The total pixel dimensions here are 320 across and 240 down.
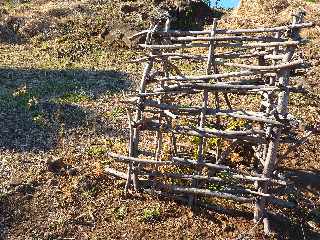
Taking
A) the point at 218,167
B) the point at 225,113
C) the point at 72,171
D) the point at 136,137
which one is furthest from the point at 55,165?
the point at 225,113

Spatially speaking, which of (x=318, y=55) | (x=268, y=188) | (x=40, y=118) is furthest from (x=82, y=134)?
(x=318, y=55)

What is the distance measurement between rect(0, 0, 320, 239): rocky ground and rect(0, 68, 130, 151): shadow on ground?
0.03 meters

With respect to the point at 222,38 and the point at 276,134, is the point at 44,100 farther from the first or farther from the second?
the point at 276,134

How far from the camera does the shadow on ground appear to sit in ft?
37.1

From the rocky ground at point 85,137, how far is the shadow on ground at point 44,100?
0.03 meters

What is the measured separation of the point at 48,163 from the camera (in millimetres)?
9969

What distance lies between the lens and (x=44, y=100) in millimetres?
13172

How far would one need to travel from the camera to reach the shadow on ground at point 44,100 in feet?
37.1

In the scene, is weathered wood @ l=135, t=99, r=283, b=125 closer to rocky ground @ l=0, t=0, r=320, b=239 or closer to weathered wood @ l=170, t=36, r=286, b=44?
weathered wood @ l=170, t=36, r=286, b=44

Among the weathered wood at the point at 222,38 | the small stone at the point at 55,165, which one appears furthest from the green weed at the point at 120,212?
the weathered wood at the point at 222,38

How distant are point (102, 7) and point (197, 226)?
14.6 metres

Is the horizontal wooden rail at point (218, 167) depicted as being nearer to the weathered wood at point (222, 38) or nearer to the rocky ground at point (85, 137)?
the rocky ground at point (85, 137)

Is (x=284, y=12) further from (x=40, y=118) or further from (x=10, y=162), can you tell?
(x=10, y=162)

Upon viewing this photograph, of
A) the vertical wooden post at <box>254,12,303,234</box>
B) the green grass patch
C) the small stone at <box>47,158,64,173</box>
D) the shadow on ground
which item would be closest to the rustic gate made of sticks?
the vertical wooden post at <box>254,12,303,234</box>
